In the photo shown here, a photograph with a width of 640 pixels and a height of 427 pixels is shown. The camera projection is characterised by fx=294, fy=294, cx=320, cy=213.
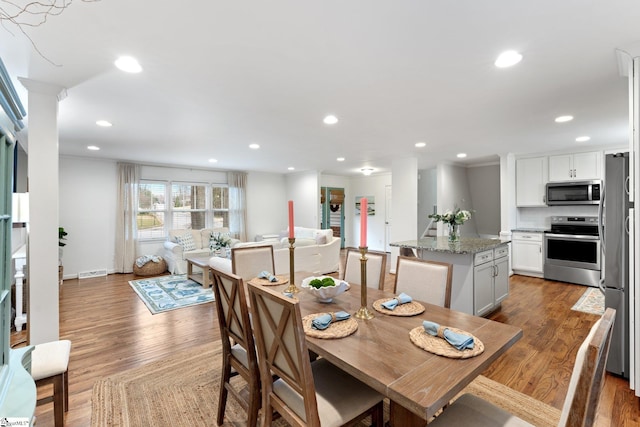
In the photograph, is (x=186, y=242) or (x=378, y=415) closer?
(x=378, y=415)

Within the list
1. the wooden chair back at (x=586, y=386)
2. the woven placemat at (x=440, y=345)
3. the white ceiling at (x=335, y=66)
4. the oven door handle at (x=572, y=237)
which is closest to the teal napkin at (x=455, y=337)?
the woven placemat at (x=440, y=345)

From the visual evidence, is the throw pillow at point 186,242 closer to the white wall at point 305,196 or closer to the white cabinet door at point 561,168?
the white wall at point 305,196

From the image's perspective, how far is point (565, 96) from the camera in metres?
2.69

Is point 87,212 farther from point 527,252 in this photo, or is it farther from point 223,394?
point 527,252

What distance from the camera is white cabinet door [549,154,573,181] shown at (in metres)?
5.16

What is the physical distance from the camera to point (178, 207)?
698 centimetres

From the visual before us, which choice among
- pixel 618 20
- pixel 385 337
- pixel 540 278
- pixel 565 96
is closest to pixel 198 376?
pixel 385 337

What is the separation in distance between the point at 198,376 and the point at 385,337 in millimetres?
1816

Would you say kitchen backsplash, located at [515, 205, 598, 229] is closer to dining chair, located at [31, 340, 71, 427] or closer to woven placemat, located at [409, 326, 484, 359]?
woven placemat, located at [409, 326, 484, 359]

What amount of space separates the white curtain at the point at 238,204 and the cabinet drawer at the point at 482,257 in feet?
19.4

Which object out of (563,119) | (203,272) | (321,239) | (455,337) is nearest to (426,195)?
(321,239)

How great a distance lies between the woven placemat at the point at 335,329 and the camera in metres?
1.39

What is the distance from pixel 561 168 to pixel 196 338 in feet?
20.8

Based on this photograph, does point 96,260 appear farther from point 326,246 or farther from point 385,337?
point 385,337
